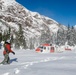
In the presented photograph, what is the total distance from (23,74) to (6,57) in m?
6.73

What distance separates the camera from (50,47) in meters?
53.8

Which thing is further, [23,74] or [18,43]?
[18,43]

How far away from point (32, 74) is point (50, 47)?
43870 millimetres

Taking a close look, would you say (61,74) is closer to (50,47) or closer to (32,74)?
(32,74)

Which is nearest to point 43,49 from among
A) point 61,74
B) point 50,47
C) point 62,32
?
point 50,47

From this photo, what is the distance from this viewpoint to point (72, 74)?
9992 millimetres

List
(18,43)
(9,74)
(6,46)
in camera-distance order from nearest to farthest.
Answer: (9,74) < (6,46) < (18,43)

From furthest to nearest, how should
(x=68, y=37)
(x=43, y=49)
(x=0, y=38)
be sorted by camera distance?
1. (x=68, y=37)
2. (x=0, y=38)
3. (x=43, y=49)

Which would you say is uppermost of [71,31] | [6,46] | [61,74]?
[71,31]

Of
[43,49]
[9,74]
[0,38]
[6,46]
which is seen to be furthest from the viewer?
[0,38]

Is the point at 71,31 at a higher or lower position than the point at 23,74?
higher

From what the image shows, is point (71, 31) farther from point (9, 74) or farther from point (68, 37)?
point (9, 74)

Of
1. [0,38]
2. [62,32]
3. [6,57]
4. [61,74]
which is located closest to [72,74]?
[61,74]

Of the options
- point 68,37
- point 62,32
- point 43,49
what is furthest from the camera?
point 62,32
